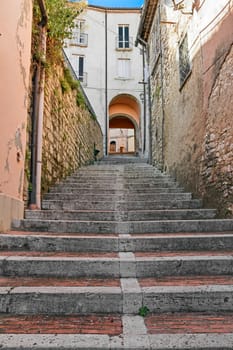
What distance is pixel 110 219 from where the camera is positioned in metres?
4.11

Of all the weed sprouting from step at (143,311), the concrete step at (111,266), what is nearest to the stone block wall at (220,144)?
the concrete step at (111,266)

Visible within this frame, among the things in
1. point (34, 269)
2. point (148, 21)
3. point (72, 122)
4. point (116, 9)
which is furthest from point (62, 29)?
point (116, 9)

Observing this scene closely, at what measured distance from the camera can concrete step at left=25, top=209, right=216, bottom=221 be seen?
4.06 m

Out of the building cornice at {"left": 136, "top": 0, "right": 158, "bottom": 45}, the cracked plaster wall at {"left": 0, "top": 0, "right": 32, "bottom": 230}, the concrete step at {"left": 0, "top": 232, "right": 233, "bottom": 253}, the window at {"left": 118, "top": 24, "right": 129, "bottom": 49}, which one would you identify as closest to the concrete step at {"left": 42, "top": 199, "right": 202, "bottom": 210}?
the cracked plaster wall at {"left": 0, "top": 0, "right": 32, "bottom": 230}

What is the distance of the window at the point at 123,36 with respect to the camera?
60.3ft

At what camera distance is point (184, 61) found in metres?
6.34

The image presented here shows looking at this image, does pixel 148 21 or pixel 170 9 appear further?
pixel 148 21

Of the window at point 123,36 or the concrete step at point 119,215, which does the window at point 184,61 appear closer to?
the concrete step at point 119,215

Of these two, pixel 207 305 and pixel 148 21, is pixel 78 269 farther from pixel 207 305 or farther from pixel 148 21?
pixel 148 21

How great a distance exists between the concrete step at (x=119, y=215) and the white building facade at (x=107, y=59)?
522 inches

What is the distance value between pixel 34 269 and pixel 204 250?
1704 millimetres

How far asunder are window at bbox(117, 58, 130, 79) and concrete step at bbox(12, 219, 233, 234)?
51.8ft

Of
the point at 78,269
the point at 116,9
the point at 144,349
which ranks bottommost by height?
the point at 144,349

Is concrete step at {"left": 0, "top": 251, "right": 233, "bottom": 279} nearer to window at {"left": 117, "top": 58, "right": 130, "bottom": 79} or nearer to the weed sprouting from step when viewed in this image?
the weed sprouting from step
